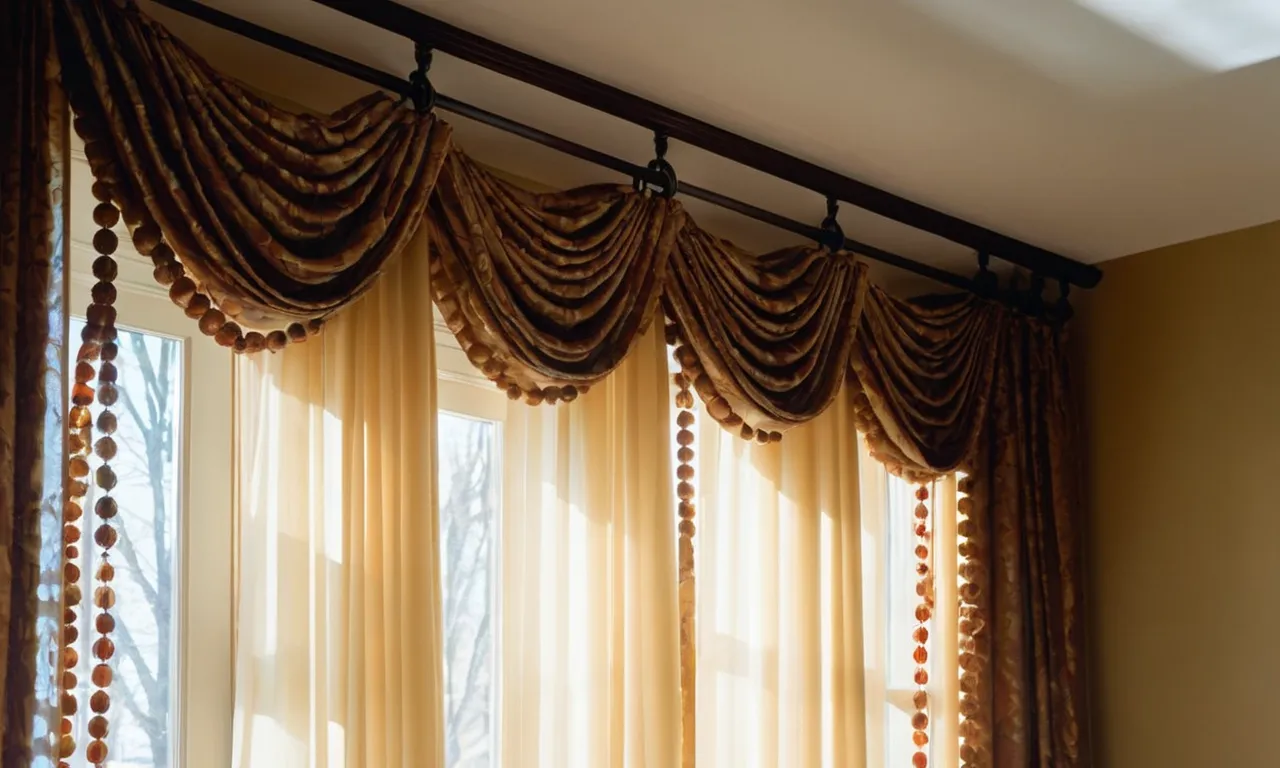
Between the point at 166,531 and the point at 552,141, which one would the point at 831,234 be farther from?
the point at 166,531

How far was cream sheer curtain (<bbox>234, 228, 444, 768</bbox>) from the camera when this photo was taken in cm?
233

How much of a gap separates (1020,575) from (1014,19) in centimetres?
159

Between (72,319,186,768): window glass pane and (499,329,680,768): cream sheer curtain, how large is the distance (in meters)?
0.64


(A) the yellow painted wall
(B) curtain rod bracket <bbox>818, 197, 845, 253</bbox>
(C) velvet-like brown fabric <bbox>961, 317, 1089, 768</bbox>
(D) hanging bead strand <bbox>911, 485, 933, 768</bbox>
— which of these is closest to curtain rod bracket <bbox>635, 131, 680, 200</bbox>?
(B) curtain rod bracket <bbox>818, 197, 845, 253</bbox>

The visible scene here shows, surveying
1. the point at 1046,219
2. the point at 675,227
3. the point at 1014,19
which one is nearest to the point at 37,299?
the point at 675,227

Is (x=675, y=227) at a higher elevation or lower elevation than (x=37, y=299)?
higher

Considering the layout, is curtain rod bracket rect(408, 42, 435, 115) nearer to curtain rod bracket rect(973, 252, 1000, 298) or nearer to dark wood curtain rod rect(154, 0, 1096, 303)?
dark wood curtain rod rect(154, 0, 1096, 303)

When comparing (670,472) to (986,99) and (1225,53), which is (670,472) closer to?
(986,99)

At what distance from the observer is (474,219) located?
2570 millimetres

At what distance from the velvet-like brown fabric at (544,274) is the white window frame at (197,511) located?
0.43 m

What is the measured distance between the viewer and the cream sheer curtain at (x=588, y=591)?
273 centimetres

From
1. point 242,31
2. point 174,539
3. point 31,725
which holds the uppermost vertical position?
point 242,31

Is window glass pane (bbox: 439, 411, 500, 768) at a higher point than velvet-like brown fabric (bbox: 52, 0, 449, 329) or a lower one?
lower

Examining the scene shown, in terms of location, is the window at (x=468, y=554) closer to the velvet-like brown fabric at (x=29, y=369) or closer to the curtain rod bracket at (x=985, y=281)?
the velvet-like brown fabric at (x=29, y=369)
